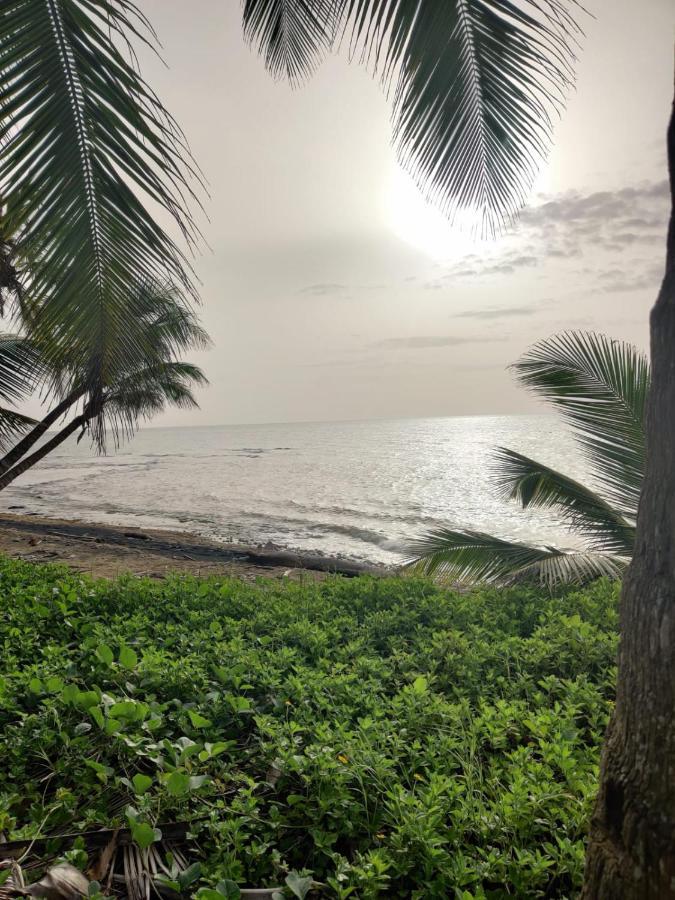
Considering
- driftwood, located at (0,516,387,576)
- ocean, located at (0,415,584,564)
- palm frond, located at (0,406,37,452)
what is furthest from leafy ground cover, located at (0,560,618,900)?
driftwood, located at (0,516,387,576)

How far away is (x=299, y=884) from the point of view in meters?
2.02

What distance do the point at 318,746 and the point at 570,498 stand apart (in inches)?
222

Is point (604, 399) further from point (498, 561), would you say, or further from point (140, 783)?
point (140, 783)

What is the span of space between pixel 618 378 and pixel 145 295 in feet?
19.5

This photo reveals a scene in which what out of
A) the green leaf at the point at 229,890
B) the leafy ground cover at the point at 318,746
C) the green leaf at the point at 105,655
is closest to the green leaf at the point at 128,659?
the leafy ground cover at the point at 318,746

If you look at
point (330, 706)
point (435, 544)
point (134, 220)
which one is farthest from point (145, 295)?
point (435, 544)

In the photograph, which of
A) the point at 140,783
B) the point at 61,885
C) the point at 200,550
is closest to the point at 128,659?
the point at 140,783

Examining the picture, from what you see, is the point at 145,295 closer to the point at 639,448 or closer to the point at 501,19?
the point at 501,19

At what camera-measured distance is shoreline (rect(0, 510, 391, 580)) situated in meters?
13.6

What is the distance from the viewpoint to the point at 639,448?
677 cm

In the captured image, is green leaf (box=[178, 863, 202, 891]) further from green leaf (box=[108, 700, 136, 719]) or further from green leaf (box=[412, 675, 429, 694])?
green leaf (box=[412, 675, 429, 694])

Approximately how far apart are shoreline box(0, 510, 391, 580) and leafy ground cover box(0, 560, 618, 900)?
7.88m

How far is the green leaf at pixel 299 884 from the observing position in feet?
6.54

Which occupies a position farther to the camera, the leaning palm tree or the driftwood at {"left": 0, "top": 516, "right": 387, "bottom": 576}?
the driftwood at {"left": 0, "top": 516, "right": 387, "bottom": 576}
